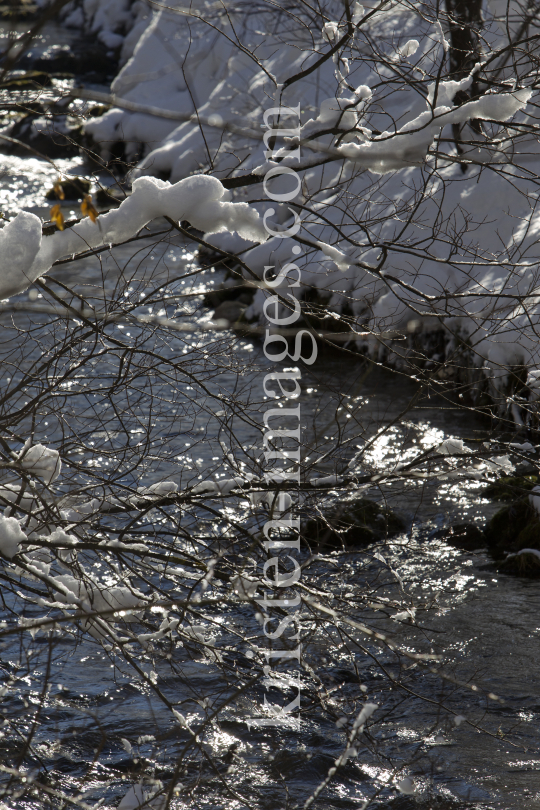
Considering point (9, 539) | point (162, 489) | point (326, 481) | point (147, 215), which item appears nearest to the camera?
point (9, 539)

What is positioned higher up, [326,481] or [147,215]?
[147,215]

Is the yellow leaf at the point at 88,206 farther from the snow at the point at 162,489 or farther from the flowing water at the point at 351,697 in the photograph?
the snow at the point at 162,489

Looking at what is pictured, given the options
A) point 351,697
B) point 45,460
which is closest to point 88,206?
point 45,460

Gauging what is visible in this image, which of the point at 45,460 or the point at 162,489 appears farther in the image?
the point at 162,489

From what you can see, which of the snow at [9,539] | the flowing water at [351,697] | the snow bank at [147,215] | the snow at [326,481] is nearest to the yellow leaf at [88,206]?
the snow bank at [147,215]

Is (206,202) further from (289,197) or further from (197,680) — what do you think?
(197,680)

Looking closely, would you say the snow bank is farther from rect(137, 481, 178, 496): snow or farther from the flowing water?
rect(137, 481, 178, 496): snow

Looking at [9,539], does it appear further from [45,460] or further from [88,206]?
[88,206]

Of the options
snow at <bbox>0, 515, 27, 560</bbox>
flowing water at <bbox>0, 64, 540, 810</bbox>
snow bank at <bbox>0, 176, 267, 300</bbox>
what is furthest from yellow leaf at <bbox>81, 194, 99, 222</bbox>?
flowing water at <bbox>0, 64, 540, 810</bbox>

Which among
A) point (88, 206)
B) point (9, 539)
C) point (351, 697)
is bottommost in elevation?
point (351, 697)

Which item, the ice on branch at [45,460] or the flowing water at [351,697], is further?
the flowing water at [351,697]

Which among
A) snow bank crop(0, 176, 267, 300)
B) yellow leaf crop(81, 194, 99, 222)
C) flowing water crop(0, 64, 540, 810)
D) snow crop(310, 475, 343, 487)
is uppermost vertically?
snow bank crop(0, 176, 267, 300)

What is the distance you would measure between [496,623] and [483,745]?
1.36m

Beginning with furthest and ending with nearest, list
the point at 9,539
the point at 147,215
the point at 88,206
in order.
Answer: the point at 147,215
the point at 9,539
the point at 88,206
